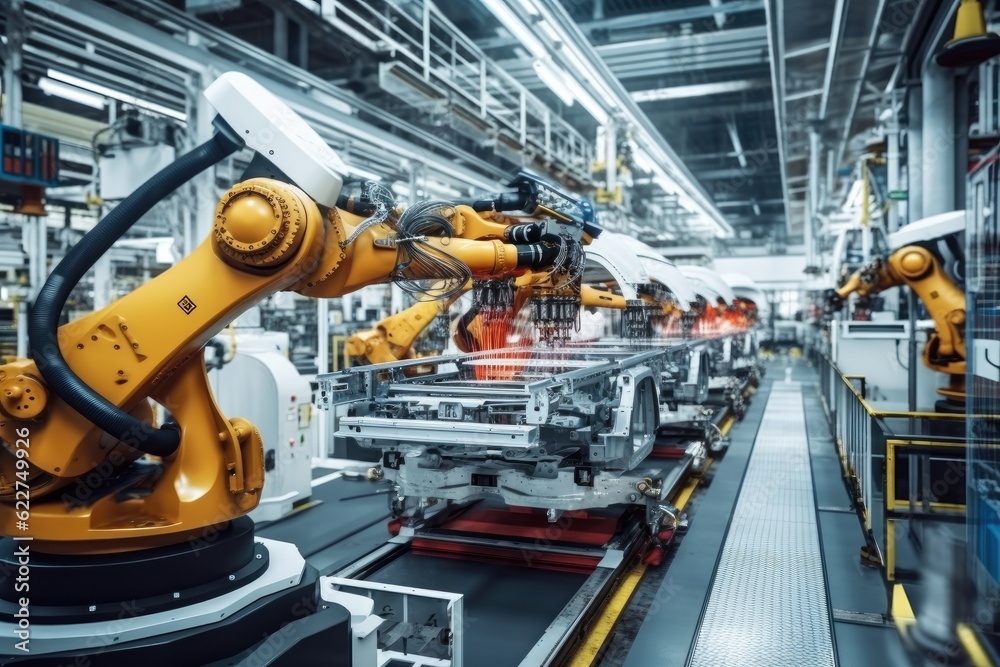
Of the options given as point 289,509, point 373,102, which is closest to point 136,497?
point 289,509

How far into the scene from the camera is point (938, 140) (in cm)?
754

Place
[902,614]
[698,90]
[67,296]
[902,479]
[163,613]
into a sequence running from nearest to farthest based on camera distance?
1. [163,613]
2. [67,296]
3. [902,614]
4. [902,479]
5. [698,90]

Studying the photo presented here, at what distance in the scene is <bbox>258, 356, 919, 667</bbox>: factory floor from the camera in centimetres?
346

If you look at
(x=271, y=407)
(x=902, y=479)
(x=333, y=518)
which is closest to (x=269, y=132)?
(x=271, y=407)

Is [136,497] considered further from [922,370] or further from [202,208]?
[922,370]

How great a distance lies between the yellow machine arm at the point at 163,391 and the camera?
2201mm

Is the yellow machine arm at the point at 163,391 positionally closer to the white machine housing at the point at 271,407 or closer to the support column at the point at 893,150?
the white machine housing at the point at 271,407

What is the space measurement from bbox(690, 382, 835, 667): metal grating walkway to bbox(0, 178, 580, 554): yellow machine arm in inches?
96.7

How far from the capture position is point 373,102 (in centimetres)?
815

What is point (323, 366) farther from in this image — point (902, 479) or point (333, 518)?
point (902, 479)

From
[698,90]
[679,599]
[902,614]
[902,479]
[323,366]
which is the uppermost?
[698,90]

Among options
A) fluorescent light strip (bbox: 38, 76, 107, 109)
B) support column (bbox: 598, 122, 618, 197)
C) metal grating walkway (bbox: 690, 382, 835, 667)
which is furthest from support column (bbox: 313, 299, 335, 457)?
support column (bbox: 598, 122, 618, 197)

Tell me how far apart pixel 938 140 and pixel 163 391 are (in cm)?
818

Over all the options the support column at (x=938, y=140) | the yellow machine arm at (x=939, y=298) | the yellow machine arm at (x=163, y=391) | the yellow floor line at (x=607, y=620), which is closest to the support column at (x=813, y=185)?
the support column at (x=938, y=140)
